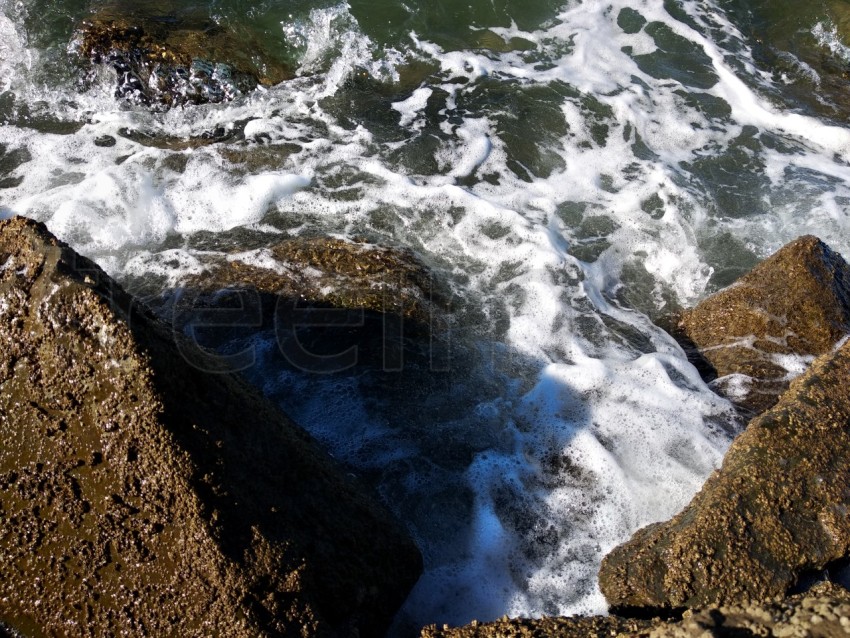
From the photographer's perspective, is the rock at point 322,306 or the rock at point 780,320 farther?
the rock at point 780,320

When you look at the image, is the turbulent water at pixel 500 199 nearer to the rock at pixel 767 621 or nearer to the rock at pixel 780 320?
the rock at pixel 780 320

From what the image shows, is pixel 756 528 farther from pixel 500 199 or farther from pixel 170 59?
pixel 170 59

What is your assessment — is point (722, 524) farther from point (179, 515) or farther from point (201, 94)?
point (201, 94)

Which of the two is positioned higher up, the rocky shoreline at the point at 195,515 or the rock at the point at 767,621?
the rock at the point at 767,621

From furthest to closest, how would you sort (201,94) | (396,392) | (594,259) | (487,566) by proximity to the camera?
(201,94)
(594,259)
(396,392)
(487,566)

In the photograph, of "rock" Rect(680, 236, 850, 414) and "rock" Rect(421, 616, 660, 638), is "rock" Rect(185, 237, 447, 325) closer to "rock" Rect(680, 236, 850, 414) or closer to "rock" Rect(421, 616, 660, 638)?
"rock" Rect(680, 236, 850, 414)

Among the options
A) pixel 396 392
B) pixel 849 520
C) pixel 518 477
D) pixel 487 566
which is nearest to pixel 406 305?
pixel 396 392

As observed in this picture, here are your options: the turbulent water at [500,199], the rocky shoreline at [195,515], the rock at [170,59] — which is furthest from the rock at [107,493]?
the rock at [170,59]
